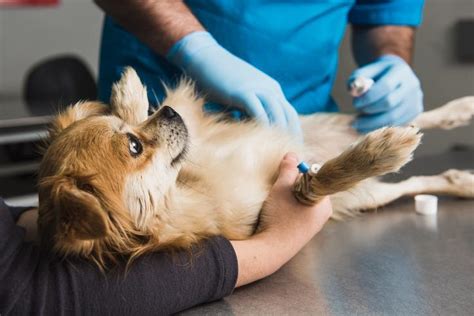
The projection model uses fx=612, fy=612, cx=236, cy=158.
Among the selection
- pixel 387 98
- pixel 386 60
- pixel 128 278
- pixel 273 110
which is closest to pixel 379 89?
pixel 387 98

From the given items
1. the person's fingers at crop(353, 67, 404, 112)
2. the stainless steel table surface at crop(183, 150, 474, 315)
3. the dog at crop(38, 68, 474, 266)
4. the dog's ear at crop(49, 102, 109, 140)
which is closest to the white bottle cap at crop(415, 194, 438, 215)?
the stainless steel table surface at crop(183, 150, 474, 315)

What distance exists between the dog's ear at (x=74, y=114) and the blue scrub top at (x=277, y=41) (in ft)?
0.86

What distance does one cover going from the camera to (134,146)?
3.19 feet

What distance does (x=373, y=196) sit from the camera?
53.8 inches

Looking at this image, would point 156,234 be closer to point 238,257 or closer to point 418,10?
point 238,257

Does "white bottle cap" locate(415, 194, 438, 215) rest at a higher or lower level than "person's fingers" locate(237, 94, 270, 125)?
lower

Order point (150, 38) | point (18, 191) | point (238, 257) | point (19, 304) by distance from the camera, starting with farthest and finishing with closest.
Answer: point (18, 191) → point (150, 38) → point (238, 257) → point (19, 304)

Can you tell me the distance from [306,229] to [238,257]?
147 millimetres

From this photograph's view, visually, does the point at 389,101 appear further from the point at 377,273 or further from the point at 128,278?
the point at 128,278

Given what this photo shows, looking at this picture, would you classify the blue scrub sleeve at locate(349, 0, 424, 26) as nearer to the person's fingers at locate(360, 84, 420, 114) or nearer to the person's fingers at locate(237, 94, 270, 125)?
the person's fingers at locate(360, 84, 420, 114)

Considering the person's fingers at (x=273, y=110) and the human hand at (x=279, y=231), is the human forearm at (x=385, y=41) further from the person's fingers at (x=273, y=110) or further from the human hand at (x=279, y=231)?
the human hand at (x=279, y=231)

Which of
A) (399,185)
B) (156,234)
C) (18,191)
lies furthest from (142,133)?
(18,191)

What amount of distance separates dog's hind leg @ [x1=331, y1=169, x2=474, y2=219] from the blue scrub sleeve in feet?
1.46

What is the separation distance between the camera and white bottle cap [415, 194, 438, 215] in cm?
133
